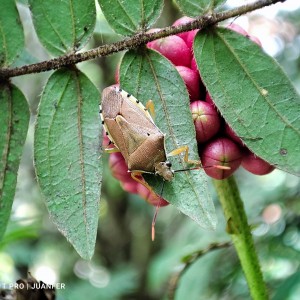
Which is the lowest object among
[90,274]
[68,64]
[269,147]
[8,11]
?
[90,274]

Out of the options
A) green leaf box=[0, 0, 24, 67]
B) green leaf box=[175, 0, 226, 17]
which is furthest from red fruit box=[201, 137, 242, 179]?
green leaf box=[0, 0, 24, 67]

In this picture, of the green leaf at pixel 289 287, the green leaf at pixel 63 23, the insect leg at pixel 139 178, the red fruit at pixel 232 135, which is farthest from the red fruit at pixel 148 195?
the green leaf at pixel 289 287

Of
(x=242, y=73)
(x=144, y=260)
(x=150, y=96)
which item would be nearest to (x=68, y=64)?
(x=150, y=96)

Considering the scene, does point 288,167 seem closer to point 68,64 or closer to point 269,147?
point 269,147

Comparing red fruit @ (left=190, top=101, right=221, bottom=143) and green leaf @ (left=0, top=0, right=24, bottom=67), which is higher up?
green leaf @ (left=0, top=0, right=24, bottom=67)

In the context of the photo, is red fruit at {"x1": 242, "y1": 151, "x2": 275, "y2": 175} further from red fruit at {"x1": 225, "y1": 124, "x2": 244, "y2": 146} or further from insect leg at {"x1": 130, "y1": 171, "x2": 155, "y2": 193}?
insect leg at {"x1": 130, "y1": 171, "x2": 155, "y2": 193}

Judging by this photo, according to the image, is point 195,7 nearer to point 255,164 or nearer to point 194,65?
point 194,65
